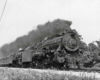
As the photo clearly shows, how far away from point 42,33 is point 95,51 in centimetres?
854

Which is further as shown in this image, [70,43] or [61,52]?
[70,43]

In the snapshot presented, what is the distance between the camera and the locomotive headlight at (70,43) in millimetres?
14031

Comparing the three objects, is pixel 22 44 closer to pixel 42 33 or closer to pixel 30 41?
pixel 30 41

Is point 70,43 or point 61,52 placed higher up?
point 70,43

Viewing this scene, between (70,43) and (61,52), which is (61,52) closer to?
(61,52)

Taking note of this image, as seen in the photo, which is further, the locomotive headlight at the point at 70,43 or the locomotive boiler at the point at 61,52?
the locomotive headlight at the point at 70,43

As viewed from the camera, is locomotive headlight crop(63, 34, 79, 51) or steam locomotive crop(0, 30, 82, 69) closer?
steam locomotive crop(0, 30, 82, 69)

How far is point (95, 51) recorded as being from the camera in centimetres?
2278

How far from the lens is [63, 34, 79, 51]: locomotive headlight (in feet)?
46.0

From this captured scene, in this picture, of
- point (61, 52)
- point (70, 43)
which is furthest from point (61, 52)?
point (70, 43)

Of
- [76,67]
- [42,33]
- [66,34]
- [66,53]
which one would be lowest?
Result: [76,67]

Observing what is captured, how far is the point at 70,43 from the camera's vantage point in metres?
14.2

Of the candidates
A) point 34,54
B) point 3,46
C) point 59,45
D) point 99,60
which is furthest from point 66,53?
point 3,46

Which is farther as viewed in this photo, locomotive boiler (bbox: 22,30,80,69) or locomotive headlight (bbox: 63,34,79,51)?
locomotive headlight (bbox: 63,34,79,51)
